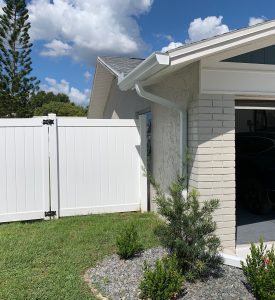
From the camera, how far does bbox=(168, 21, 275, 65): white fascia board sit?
454 centimetres

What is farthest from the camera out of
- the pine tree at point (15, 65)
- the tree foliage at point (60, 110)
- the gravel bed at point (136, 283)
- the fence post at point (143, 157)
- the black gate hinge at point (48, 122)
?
the tree foliage at point (60, 110)

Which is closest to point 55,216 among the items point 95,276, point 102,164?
point 102,164

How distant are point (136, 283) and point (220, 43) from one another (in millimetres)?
3147

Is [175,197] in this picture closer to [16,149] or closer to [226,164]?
[226,164]

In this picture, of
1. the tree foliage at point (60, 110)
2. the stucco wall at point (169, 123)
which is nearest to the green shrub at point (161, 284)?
the stucco wall at point (169, 123)

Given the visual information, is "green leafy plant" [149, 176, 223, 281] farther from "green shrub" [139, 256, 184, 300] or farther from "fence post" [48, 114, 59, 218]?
"fence post" [48, 114, 59, 218]

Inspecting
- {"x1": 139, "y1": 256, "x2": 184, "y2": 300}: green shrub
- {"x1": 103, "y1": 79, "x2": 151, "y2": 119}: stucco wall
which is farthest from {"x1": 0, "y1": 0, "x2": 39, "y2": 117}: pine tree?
{"x1": 139, "y1": 256, "x2": 184, "y2": 300}: green shrub

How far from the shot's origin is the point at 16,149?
7.09m

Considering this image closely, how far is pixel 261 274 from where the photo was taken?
148 inches

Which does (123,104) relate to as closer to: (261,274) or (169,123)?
(169,123)

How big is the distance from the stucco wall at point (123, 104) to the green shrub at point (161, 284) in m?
4.89

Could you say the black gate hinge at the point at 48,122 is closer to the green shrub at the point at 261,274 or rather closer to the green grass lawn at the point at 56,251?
the green grass lawn at the point at 56,251

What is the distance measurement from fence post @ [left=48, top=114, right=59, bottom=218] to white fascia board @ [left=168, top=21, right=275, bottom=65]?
3.56m

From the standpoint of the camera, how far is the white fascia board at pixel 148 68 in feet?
14.6
